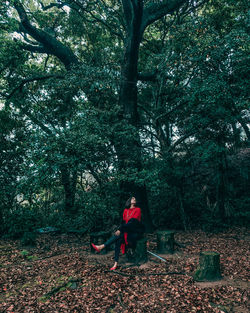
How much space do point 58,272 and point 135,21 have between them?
7962 mm

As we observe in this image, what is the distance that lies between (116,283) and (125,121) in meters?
5.00

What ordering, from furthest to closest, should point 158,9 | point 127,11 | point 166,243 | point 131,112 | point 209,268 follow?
point 158,9, point 131,112, point 127,11, point 166,243, point 209,268

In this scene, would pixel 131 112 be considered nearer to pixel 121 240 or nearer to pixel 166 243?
pixel 166 243

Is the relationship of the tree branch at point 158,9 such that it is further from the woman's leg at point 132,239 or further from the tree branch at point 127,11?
the woman's leg at point 132,239

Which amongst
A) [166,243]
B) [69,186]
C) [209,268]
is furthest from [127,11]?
[209,268]

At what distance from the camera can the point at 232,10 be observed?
33.8ft

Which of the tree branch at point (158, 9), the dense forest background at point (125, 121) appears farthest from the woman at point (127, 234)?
the tree branch at point (158, 9)

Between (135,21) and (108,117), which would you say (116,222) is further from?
(135,21)

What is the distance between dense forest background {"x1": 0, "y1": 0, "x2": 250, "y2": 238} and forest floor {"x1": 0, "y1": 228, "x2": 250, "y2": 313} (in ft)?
5.67

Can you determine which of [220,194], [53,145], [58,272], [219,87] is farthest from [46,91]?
[220,194]

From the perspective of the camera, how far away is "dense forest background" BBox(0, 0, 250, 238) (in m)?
7.53

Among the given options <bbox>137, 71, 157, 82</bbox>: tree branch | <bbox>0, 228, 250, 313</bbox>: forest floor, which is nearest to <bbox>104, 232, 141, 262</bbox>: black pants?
<bbox>0, 228, 250, 313</bbox>: forest floor

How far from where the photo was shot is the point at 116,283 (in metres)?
5.02

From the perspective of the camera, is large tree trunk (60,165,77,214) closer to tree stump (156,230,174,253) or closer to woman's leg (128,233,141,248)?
woman's leg (128,233,141,248)
